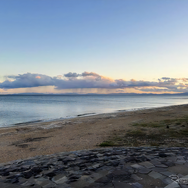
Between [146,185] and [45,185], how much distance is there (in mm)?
2659

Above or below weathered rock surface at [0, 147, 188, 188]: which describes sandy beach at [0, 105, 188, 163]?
below

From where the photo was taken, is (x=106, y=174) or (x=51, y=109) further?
(x=51, y=109)

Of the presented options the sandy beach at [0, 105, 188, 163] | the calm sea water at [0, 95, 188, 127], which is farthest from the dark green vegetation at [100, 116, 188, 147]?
the calm sea water at [0, 95, 188, 127]

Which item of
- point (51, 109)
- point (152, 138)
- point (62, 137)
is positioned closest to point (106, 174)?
point (152, 138)

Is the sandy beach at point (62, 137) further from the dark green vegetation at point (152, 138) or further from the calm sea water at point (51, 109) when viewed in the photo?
the calm sea water at point (51, 109)

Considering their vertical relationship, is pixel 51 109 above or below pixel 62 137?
below

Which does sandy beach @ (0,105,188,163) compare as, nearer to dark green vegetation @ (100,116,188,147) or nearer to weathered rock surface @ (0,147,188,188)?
dark green vegetation @ (100,116,188,147)

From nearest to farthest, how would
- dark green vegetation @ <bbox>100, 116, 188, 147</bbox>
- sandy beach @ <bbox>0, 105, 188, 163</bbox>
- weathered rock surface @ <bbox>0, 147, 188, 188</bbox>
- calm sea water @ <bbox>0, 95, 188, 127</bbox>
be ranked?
weathered rock surface @ <bbox>0, 147, 188, 188</bbox>, dark green vegetation @ <bbox>100, 116, 188, 147</bbox>, sandy beach @ <bbox>0, 105, 188, 163</bbox>, calm sea water @ <bbox>0, 95, 188, 127</bbox>

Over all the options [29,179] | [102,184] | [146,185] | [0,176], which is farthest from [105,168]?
[0,176]

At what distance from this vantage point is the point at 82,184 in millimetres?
4000

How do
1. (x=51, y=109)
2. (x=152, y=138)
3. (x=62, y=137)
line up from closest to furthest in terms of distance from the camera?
(x=152, y=138) → (x=62, y=137) → (x=51, y=109)

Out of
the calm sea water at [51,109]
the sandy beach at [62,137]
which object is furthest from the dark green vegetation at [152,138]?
the calm sea water at [51,109]

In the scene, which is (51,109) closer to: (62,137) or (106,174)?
(62,137)

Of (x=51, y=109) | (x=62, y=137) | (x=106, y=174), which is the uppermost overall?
(x=106, y=174)
